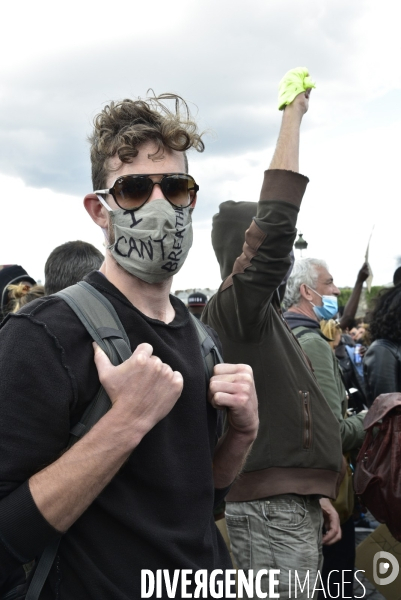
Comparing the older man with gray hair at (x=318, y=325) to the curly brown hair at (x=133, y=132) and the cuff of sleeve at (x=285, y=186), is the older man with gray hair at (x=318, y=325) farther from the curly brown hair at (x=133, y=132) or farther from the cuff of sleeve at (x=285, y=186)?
the curly brown hair at (x=133, y=132)

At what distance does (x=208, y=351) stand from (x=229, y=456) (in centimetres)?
37

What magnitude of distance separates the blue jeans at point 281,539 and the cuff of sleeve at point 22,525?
1.70 metres

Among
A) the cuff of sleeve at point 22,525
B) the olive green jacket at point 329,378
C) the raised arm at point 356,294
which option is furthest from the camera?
the raised arm at point 356,294

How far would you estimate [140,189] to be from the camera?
1.80 meters

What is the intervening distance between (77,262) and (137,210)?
1.59 meters

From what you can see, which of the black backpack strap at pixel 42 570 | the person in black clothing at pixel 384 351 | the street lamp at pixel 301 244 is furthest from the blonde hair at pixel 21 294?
the street lamp at pixel 301 244

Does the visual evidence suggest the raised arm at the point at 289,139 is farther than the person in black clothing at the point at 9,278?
No

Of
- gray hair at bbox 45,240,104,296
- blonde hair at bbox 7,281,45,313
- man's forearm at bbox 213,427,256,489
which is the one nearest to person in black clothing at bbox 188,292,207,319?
blonde hair at bbox 7,281,45,313

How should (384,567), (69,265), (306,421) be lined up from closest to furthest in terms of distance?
(306,421)
(69,265)
(384,567)

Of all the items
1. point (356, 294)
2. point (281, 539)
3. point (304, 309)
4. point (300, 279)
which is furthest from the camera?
point (356, 294)

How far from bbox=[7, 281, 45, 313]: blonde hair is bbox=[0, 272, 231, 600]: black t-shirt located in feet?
7.16

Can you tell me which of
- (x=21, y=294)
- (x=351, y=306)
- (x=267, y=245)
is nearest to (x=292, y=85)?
(x=267, y=245)

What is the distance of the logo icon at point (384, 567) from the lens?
422cm

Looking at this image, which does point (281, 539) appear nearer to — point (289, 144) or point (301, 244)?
point (289, 144)
